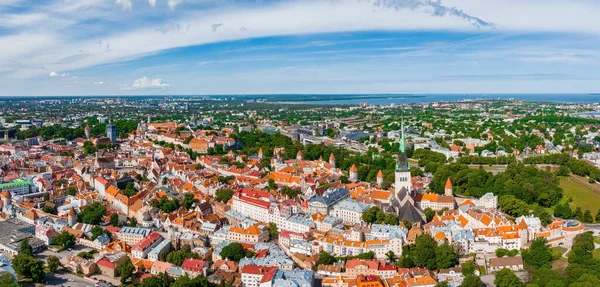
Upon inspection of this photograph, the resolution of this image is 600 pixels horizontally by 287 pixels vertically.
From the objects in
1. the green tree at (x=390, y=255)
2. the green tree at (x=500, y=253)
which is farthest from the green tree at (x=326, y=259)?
the green tree at (x=500, y=253)

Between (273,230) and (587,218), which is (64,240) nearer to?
(273,230)

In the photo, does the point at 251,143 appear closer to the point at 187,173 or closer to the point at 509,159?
the point at 187,173

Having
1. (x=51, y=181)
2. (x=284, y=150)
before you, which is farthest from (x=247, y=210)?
(x=284, y=150)

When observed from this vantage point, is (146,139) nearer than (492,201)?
No

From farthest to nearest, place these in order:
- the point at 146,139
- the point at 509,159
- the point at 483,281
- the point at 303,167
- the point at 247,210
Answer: the point at 146,139 < the point at 509,159 < the point at 303,167 < the point at 247,210 < the point at 483,281

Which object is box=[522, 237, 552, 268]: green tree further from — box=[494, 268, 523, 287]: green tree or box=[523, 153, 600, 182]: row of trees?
box=[523, 153, 600, 182]: row of trees

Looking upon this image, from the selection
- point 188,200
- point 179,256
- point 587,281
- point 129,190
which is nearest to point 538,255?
point 587,281
